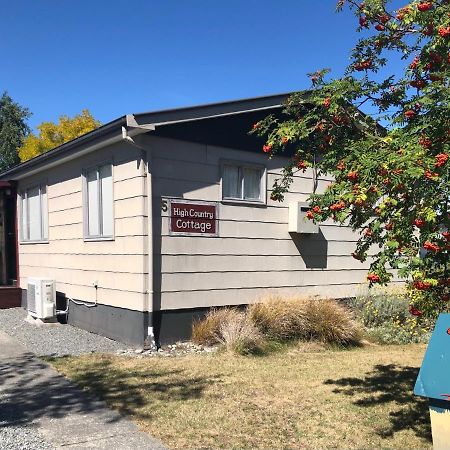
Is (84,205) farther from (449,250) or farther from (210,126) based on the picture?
(449,250)

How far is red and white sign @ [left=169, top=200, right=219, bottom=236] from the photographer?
27.1 ft

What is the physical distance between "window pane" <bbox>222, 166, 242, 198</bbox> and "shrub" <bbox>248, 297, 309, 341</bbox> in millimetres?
1973

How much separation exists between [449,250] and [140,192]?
17.3 feet

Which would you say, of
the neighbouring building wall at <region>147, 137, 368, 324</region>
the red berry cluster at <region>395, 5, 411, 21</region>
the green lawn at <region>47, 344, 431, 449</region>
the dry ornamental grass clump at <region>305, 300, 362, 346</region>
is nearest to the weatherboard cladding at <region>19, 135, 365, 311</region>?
the neighbouring building wall at <region>147, 137, 368, 324</region>

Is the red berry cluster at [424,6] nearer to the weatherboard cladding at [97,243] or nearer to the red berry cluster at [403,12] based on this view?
the red berry cluster at [403,12]

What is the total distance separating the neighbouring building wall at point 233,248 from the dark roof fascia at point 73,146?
25.0 inches

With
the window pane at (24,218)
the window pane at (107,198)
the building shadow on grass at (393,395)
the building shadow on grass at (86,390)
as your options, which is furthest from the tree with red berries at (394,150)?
the window pane at (24,218)

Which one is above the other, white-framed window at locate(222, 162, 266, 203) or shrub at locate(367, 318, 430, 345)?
white-framed window at locate(222, 162, 266, 203)

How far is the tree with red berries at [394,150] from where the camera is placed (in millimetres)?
3521

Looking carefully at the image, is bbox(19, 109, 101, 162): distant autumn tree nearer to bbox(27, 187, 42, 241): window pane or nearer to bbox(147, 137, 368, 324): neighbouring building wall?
bbox(27, 187, 42, 241): window pane

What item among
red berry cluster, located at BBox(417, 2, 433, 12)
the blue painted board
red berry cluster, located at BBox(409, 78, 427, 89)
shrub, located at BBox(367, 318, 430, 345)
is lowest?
shrub, located at BBox(367, 318, 430, 345)

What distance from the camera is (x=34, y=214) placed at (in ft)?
41.7

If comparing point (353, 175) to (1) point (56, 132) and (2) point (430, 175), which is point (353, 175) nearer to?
(2) point (430, 175)

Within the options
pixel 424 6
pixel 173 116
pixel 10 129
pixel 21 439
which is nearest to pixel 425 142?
pixel 424 6
